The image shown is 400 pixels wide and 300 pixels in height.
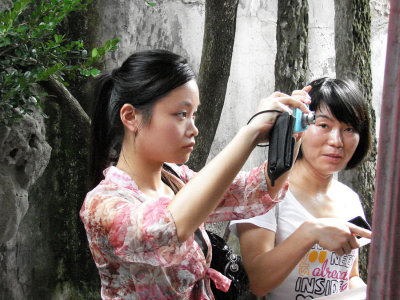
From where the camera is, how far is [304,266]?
1609 millimetres

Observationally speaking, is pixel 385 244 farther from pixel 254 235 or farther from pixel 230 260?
pixel 254 235

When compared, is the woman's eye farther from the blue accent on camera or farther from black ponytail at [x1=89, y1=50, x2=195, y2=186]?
the blue accent on camera

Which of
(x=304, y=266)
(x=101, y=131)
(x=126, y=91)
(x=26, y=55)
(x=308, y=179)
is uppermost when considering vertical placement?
(x=26, y=55)

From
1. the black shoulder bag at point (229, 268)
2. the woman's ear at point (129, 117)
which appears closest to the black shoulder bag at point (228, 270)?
the black shoulder bag at point (229, 268)

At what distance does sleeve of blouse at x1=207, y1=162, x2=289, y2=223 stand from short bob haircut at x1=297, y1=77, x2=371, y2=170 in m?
0.40

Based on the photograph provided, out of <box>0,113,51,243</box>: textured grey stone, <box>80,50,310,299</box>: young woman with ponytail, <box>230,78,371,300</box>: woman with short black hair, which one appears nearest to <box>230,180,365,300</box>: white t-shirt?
<box>230,78,371,300</box>: woman with short black hair

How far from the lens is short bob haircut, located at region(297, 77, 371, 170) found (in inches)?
67.9

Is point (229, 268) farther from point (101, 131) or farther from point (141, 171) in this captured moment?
point (101, 131)

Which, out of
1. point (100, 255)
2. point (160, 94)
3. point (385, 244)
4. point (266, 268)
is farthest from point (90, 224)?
point (385, 244)

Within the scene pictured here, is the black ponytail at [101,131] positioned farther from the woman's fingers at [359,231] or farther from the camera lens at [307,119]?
the woman's fingers at [359,231]

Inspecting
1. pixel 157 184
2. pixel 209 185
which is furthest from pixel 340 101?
pixel 209 185

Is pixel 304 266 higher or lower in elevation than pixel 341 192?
lower

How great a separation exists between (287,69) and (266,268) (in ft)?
5.04

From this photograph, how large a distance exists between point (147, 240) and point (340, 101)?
0.94 meters
